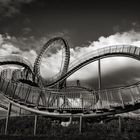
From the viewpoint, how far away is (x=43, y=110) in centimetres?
1513

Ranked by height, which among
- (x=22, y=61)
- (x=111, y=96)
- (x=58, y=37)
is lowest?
(x=111, y=96)

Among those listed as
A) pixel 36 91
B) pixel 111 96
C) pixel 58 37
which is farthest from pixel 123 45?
pixel 58 37

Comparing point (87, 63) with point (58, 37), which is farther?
point (58, 37)

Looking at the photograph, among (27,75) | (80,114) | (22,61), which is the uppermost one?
(22,61)

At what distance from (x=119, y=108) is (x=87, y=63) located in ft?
25.2

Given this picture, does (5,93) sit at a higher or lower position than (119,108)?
higher

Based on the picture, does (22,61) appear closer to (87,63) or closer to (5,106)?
(5,106)

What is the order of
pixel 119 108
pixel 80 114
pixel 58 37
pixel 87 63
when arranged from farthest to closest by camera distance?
pixel 58 37, pixel 87 63, pixel 80 114, pixel 119 108

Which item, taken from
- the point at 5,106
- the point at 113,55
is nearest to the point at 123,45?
the point at 113,55

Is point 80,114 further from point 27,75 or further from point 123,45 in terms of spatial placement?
point 27,75

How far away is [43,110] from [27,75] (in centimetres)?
737

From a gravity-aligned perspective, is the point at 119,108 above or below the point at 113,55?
below

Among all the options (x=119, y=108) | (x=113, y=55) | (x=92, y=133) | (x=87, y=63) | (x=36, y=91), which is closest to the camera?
(x=92, y=133)

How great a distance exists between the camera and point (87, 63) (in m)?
19.1
